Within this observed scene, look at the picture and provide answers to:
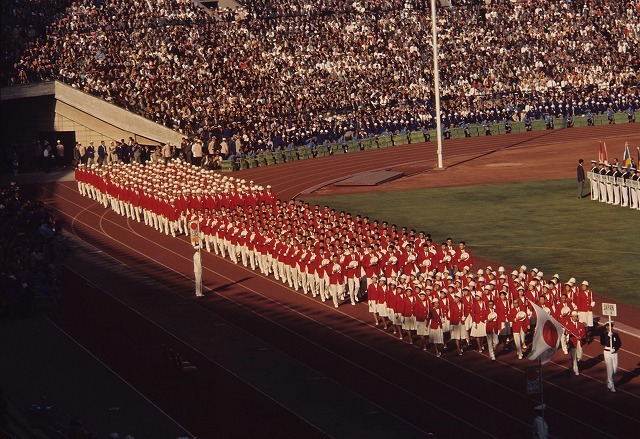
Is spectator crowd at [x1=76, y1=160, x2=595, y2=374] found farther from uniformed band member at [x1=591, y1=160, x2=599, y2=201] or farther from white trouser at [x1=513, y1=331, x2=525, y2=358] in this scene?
uniformed band member at [x1=591, y1=160, x2=599, y2=201]

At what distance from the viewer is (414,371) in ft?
89.3

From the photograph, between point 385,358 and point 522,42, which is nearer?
point 385,358

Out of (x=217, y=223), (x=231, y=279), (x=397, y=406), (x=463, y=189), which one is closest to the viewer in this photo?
(x=397, y=406)

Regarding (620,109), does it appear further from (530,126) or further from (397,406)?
(397,406)

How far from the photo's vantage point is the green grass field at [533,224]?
35281 millimetres

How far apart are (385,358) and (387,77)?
153 ft

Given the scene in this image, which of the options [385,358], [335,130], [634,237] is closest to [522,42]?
[335,130]

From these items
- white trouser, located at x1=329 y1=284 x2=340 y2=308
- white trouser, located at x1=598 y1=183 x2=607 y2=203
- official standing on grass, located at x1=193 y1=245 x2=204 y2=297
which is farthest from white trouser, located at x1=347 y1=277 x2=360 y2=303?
white trouser, located at x1=598 y1=183 x2=607 y2=203

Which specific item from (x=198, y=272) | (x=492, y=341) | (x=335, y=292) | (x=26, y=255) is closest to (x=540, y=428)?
(x=492, y=341)

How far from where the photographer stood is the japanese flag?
24.0 meters

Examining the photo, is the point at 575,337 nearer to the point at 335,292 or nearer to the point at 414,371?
the point at 414,371

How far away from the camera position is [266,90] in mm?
68812

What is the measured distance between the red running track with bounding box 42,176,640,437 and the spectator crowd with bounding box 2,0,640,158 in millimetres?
28486

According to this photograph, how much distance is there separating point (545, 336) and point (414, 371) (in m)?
4.04
